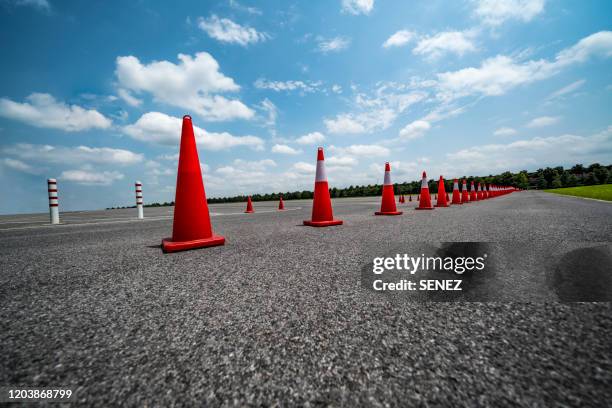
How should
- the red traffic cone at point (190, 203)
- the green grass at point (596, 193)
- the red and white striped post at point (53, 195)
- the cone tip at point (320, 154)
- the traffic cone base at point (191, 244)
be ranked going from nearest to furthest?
the traffic cone base at point (191, 244) → the red traffic cone at point (190, 203) → the cone tip at point (320, 154) → the red and white striped post at point (53, 195) → the green grass at point (596, 193)

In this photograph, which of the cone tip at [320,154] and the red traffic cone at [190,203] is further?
the cone tip at [320,154]

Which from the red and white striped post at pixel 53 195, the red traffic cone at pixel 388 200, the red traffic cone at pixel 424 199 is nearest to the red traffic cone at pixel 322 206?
the red traffic cone at pixel 388 200

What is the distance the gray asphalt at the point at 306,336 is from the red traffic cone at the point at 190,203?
1052mm

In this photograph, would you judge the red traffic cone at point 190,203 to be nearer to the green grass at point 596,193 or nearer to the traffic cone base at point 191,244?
the traffic cone base at point 191,244

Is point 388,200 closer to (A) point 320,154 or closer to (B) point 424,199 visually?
(B) point 424,199

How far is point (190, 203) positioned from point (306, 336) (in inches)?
111

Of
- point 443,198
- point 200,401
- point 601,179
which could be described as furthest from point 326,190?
point 601,179

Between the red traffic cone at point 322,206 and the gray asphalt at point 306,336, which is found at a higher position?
the red traffic cone at point 322,206

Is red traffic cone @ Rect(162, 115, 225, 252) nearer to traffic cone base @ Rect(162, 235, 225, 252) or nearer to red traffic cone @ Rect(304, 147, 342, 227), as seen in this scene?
traffic cone base @ Rect(162, 235, 225, 252)

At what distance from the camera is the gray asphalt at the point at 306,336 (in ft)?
2.98

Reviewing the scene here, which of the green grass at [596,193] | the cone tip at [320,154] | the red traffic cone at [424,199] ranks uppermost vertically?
the cone tip at [320,154]

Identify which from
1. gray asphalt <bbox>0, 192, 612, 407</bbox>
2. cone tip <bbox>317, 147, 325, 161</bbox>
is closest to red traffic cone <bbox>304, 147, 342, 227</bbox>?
cone tip <bbox>317, 147, 325, 161</bbox>

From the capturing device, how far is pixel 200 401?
879 mm

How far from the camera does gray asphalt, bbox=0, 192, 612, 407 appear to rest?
2.98 feet
